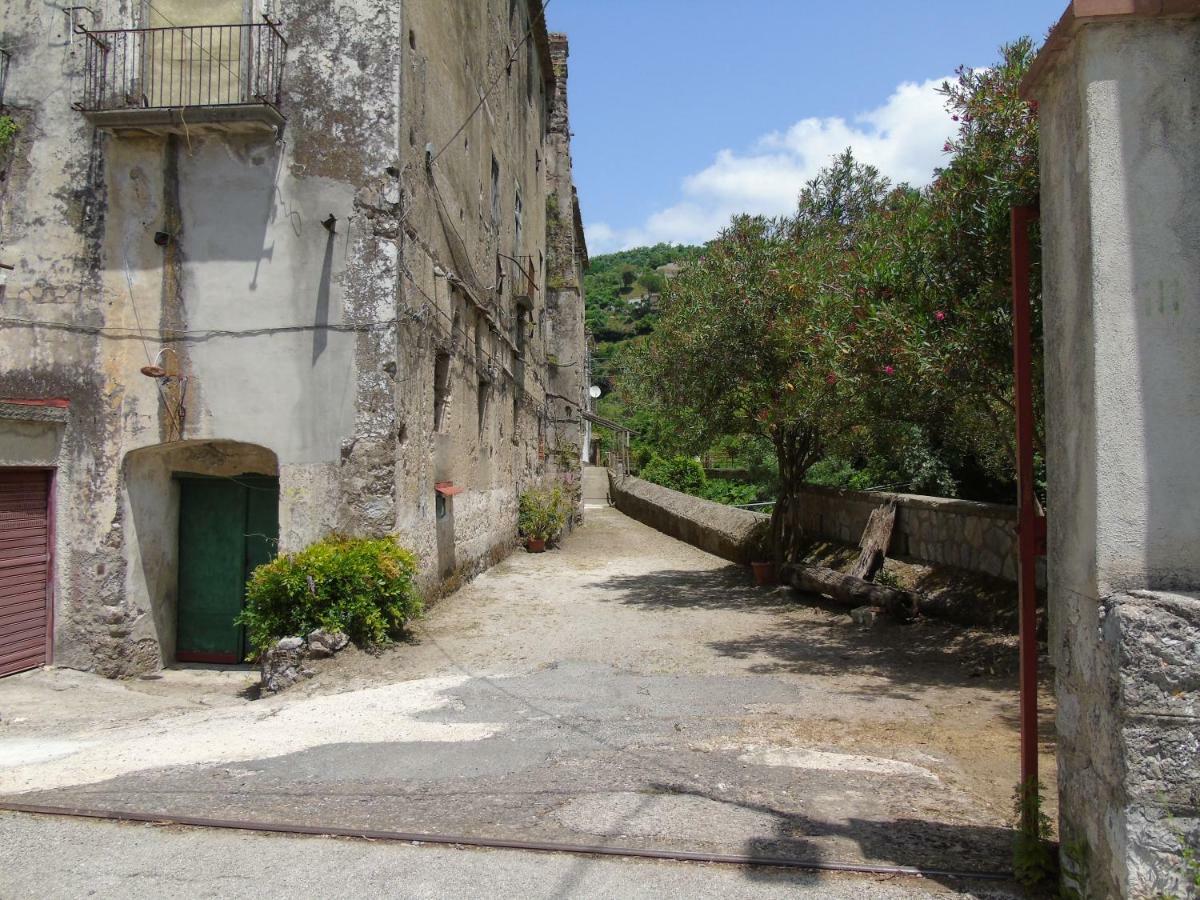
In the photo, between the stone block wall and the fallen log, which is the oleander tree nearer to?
the fallen log

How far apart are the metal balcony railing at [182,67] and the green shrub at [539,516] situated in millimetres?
11060

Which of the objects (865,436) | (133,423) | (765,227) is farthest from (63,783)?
(765,227)

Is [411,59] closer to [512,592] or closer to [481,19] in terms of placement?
[481,19]

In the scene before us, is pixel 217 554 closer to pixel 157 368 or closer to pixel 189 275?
pixel 157 368

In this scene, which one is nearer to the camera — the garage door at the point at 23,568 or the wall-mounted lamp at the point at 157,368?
the garage door at the point at 23,568

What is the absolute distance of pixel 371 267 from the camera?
381 inches

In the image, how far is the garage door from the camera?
357 inches

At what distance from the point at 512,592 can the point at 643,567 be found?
4472 millimetres

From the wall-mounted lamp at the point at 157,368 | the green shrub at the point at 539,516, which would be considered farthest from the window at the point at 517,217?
the wall-mounted lamp at the point at 157,368

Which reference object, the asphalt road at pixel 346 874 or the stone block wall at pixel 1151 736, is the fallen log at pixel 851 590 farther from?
the stone block wall at pixel 1151 736

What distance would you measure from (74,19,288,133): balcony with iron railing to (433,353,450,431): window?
3553 millimetres

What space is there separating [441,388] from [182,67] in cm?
475

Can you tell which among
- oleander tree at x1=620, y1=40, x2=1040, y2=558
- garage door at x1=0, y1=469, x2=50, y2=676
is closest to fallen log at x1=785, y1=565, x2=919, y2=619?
oleander tree at x1=620, y1=40, x2=1040, y2=558

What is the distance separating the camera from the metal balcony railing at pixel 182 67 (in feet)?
32.0
